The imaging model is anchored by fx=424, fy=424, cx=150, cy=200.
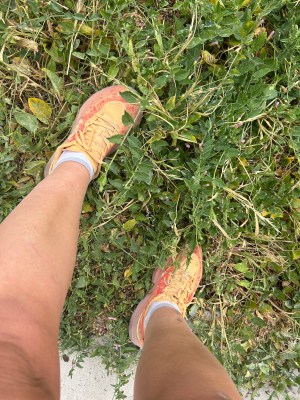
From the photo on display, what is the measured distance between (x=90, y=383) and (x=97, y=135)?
115 centimetres

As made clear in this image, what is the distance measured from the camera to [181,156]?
177 centimetres

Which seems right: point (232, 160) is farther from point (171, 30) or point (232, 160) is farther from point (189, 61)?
point (171, 30)

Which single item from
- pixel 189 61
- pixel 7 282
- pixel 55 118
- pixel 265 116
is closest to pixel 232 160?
pixel 265 116

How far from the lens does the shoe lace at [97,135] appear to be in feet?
5.51

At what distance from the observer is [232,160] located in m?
1.78

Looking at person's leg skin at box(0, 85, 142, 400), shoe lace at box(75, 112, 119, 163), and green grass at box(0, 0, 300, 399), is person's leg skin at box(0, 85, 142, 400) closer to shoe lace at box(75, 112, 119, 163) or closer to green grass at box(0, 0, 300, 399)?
shoe lace at box(75, 112, 119, 163)

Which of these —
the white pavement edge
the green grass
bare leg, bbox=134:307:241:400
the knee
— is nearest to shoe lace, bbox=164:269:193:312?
the green grass

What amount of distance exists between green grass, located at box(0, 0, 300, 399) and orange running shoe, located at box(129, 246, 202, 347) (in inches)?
2.4

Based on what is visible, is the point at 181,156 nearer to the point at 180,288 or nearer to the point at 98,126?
the point at 98,126

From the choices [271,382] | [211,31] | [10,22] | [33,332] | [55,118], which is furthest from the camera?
[271,382]

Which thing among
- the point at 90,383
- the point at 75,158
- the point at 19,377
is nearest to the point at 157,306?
the point at 90,383

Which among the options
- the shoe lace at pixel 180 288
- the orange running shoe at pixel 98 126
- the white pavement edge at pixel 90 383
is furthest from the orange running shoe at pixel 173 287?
the orange running shoe at pixel 98 126

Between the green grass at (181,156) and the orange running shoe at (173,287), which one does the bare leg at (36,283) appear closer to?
the green grass at (181,156)

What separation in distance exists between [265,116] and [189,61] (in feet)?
1.33
